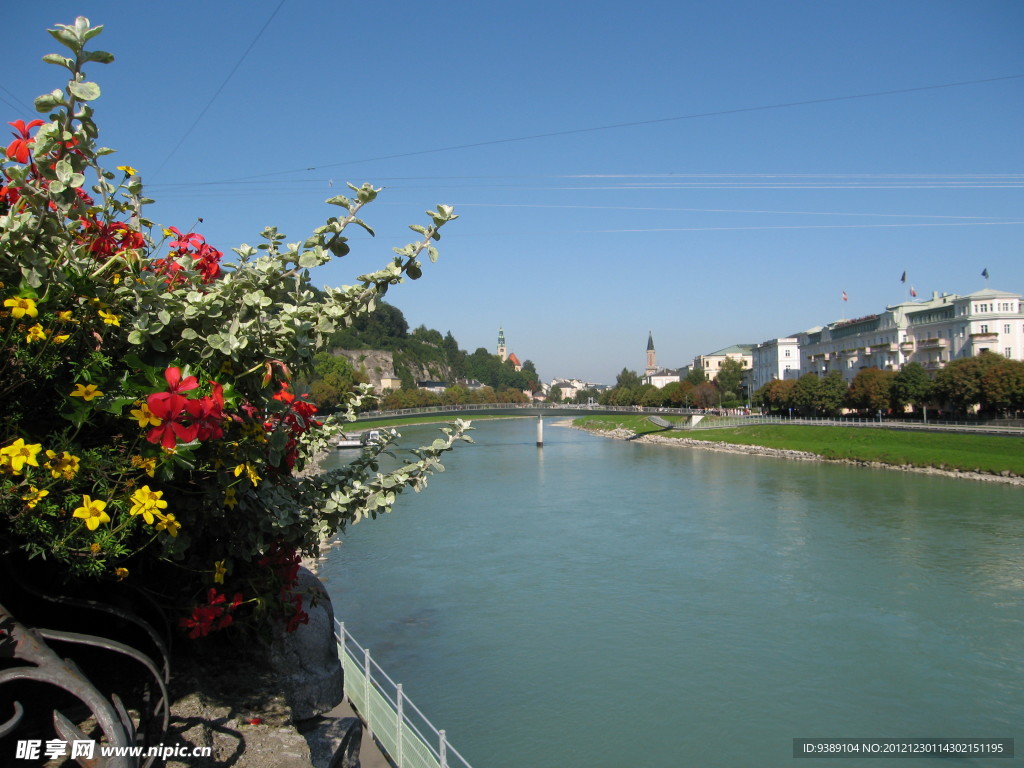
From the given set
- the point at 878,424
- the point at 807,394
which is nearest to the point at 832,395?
the point at 807,394

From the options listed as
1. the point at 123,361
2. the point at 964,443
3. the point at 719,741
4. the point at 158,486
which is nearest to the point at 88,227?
the point at 123,361

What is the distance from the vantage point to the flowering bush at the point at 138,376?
2.74 metres

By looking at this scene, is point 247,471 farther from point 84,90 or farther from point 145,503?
point 84,90

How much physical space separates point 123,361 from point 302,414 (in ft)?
2.86

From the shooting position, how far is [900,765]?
29.2 ft

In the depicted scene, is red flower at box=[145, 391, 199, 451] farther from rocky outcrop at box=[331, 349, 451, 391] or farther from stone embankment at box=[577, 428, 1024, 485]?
rocky outcrop at box=[331, 349, 451, 391]

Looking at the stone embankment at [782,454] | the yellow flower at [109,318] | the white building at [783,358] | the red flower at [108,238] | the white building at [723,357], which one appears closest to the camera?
the yellow flower at [109,318]

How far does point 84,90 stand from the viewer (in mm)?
2678

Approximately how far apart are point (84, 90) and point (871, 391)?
5676 centimetres

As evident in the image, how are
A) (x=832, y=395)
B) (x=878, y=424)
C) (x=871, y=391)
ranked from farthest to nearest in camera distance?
(x=832, y=395), (x=871, y=391), (x=878, y=424)

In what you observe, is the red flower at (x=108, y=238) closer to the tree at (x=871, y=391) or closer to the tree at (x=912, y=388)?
the tree at (x=912, y=388)

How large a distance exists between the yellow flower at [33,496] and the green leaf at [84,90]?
1399 millimetres

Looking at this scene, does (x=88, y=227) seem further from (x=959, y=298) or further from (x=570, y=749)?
(x=959, y=298)

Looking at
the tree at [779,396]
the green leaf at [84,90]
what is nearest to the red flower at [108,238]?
the green leaf at [84,90]
